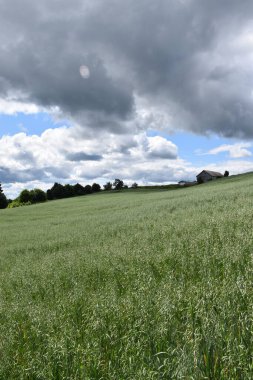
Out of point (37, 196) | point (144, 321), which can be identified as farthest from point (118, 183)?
point (144, 321)

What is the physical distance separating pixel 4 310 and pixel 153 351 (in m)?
4.45

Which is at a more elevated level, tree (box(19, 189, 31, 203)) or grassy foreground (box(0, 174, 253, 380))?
tree (box(19, 189, 31, 203))

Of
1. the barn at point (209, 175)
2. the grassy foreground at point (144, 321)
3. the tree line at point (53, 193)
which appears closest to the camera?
the grassy foreground at point (144, 321)

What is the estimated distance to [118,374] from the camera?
12.0 feet

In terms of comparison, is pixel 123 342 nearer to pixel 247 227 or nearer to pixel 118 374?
pixel 118 374

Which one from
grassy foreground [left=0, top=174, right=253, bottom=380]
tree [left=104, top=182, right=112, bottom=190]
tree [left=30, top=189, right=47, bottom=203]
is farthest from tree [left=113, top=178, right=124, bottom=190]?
grassy foreground [left=0, top=174, right=253, bottom=380]

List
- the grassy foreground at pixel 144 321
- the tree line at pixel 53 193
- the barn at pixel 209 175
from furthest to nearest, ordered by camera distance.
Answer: the barn at pixel 209 175 → the tree line at pixel 53 193 → the grassy foreground at pixel 144 321

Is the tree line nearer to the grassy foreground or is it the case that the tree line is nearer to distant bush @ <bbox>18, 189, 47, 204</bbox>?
distant bush @ <bbox>18, 189, 47, 204</bbox>

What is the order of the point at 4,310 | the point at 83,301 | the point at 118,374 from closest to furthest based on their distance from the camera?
the point at 118,374 → the point at 83,301 → the point at 4,310

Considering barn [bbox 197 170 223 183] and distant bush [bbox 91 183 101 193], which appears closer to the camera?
distant bush [bbox 91 183 101 193]

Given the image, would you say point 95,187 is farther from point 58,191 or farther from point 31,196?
point 31,196

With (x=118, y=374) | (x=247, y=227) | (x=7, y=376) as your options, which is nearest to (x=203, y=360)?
(x=118, y=374)

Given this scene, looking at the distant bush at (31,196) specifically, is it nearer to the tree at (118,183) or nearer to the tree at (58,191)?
the tree at (58,191)

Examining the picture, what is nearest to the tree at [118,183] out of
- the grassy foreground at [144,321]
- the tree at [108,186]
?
the tree at [108,186]
